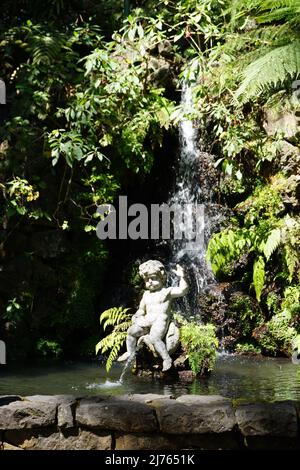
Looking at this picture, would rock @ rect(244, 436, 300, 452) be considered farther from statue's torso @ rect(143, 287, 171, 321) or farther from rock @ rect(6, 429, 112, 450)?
statue's torso @ rect(143, 287, 171, 321)

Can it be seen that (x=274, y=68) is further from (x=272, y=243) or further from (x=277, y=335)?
(x=277, y=335)

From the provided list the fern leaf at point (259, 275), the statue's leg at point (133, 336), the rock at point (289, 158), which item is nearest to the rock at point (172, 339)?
the statue's leg at point (133, 336)

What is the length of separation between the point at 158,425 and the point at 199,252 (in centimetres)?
554

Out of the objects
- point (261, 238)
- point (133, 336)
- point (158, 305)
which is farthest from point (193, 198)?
point (133, 336)

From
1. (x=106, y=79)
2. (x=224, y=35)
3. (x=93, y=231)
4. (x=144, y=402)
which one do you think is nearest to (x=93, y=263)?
(x=93, y=231)

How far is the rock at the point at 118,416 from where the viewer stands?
402cm

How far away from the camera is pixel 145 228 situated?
32.3 feet

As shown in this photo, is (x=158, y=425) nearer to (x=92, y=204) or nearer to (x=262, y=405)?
(x=262, y=405)

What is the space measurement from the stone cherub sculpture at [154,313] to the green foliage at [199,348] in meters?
0.22

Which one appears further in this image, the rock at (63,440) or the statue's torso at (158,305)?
the statue's torso at (158,305)

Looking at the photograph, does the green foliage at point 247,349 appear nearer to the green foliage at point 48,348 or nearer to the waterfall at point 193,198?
the waterfall at point 193,198

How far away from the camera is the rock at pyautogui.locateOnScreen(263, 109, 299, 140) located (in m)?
9.18

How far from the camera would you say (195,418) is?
397 centimetres
